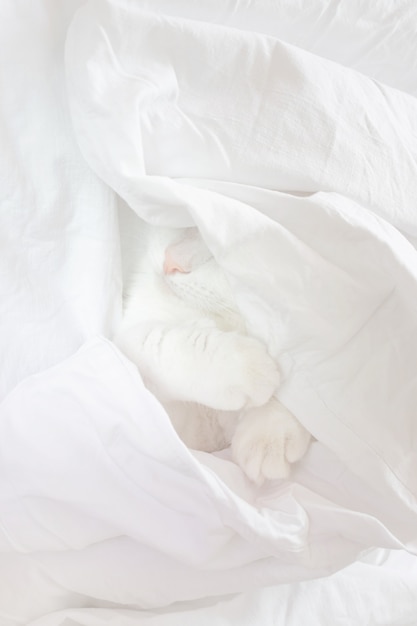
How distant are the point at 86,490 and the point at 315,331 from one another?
1.03 feet

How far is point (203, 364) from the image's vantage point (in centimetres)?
75

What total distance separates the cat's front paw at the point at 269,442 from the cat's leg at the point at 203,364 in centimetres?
3

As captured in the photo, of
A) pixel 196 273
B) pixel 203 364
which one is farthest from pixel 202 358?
pixel 196 273

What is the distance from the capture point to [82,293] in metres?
0.77

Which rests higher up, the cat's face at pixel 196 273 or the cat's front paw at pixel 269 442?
the cat's face at pixel 196 273

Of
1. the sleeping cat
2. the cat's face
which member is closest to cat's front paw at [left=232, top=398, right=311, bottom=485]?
the sleeping cat

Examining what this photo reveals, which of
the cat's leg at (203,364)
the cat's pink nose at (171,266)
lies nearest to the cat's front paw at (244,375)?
the cat's leg at (203,364)

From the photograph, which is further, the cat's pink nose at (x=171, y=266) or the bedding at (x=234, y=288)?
the cat's pink nose at (x=171, y=266)

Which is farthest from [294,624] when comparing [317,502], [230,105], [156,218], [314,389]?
[230,105]

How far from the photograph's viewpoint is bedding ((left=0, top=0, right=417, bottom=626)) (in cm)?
69

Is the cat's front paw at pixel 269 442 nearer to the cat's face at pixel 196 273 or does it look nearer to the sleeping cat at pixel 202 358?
the sleeping cat at pixel 202 358

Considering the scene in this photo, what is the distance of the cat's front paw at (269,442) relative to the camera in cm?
74

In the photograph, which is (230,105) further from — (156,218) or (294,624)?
(294,624)

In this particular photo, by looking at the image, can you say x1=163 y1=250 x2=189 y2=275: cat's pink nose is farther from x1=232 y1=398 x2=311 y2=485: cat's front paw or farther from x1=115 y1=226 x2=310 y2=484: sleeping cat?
x1=232 y1=398 x2=311 y2=485: cat's front paw
